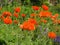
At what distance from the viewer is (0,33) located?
5.61 meters

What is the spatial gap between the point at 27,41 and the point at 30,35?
0.92ft

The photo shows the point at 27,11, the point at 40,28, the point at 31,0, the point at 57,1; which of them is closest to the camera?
the point at 40,28

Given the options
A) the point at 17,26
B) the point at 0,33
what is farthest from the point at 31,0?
the point at 0,33

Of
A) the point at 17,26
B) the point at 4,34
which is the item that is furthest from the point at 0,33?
the point at 17,26

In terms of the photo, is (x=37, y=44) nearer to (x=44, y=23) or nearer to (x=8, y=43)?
(x=8, y=43)

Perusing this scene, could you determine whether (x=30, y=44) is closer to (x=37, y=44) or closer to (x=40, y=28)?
(x=37, y=44)

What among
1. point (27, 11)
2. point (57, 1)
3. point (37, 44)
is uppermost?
point (37, 44)

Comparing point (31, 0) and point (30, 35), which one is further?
point (31, 0)

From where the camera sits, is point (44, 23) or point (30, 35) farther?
point (44, 23)

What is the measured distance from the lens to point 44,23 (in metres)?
6.48

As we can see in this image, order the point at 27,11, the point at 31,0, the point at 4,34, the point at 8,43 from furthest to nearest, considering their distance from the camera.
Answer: the point at 31,0
the point at 27,11
the point at 4,34
the point at 8,43

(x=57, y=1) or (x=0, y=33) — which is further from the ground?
(x=0, y=33)

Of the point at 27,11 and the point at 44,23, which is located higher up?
the point at 44,23

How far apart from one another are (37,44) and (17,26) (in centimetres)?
152
